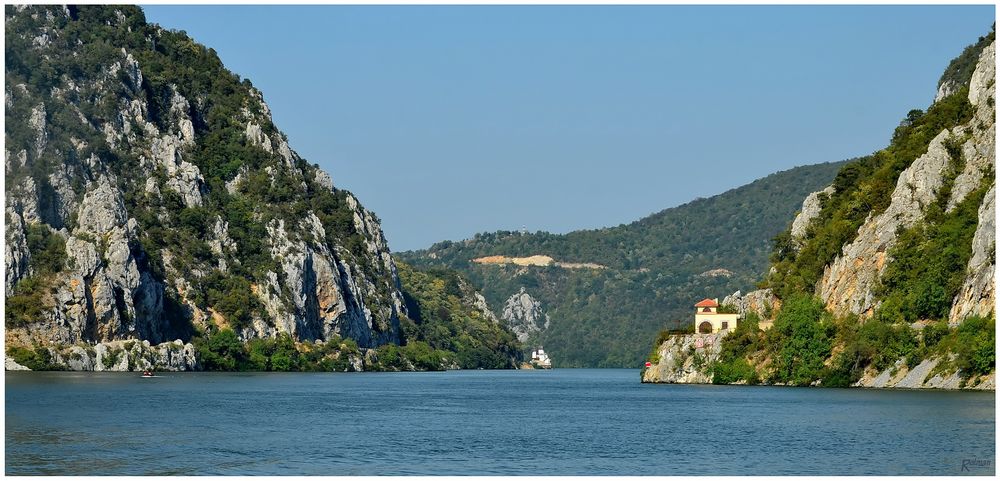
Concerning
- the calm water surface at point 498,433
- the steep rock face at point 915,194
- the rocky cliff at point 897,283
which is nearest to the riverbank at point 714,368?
the rocky cliff at point 897,283

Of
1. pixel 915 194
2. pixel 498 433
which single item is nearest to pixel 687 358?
pixel 915 194

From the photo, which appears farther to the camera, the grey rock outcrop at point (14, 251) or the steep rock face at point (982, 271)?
the grey rock outcrop at point (14, 251)

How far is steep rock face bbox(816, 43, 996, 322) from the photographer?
11825cm

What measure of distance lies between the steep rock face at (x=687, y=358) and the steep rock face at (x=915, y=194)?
1246 centimetres

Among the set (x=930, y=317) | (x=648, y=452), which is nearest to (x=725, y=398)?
(x=930, y=317)

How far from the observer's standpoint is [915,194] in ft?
404

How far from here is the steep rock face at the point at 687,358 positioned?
137500 millimetres

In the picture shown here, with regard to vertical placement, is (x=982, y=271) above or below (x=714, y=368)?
above

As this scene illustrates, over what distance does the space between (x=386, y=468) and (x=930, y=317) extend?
2638 inches

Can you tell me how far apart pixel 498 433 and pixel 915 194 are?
59114 millimetres

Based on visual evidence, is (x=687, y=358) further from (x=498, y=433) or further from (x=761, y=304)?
(x=498, y=433)

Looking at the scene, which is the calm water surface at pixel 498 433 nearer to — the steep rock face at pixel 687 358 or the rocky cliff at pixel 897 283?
the rocky cliff at pixel 897 283

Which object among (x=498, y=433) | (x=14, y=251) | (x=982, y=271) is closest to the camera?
(x=498, y=433)

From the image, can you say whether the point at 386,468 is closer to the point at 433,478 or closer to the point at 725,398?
the point at 433,478
